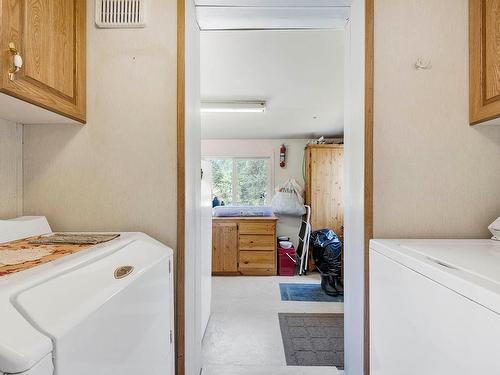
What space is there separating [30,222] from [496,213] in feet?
6.62

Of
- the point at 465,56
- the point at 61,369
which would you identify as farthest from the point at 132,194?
the point at 465,56

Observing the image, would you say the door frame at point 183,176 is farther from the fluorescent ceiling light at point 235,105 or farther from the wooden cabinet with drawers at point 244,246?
the wooden cabinet with drawers at point 244,246

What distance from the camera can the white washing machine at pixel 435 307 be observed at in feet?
1.96

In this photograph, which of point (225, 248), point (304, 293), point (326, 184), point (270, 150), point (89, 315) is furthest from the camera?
point (270, 150)

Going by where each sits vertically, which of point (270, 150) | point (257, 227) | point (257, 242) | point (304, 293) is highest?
point (270, 150)

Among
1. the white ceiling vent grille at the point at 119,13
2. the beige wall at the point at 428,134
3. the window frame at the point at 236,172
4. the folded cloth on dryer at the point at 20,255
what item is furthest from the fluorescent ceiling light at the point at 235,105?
the folded cloth on dryer at the point at 20,255

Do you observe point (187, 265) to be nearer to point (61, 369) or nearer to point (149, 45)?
point (61, 369)

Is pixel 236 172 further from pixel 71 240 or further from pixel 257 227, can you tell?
pixel 71 240

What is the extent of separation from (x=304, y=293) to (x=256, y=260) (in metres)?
0.97

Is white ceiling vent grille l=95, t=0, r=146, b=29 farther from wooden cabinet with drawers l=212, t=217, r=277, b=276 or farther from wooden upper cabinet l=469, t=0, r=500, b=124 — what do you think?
wooden cabinet with drawers l=212, t=217, r=277, b=276

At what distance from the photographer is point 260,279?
3861 millimetres

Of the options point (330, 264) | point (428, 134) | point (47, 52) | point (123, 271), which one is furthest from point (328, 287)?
point (47, 52)

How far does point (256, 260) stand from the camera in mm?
4070

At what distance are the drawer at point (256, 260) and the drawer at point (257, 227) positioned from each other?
30 centimetres
